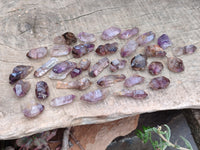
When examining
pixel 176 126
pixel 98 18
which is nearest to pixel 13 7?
pixel 98 18

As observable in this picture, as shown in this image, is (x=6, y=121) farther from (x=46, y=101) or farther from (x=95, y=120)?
(x=95, y=120)

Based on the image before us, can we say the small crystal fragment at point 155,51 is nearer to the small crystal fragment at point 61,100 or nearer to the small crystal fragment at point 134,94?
the small crystal fragment at point 134,94

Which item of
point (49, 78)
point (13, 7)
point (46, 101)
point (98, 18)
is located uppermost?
point (13, 7)

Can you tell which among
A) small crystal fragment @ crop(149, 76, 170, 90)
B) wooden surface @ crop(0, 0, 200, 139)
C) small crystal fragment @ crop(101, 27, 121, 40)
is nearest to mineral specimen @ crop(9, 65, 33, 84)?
wooden surface @ crop(0, 0, 200, 139)

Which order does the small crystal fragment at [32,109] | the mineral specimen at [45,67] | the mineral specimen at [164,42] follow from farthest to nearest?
the mineral specimen at [164,42]
the mineral specimen at [45,67]
the small crystal fragment at [32,109]

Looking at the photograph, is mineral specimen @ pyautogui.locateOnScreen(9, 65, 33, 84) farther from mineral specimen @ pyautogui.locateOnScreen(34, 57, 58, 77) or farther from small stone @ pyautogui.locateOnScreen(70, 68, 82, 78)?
small stone @ pyautogui.locateOnScreen(70, 68, 82, 78)

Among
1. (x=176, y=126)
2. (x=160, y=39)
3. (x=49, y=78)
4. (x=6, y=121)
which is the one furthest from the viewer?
(x=176, y=126)

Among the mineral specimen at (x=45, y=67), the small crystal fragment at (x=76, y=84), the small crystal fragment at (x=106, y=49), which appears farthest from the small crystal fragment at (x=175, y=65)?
the mineral specimen at (x=45, y=67)
